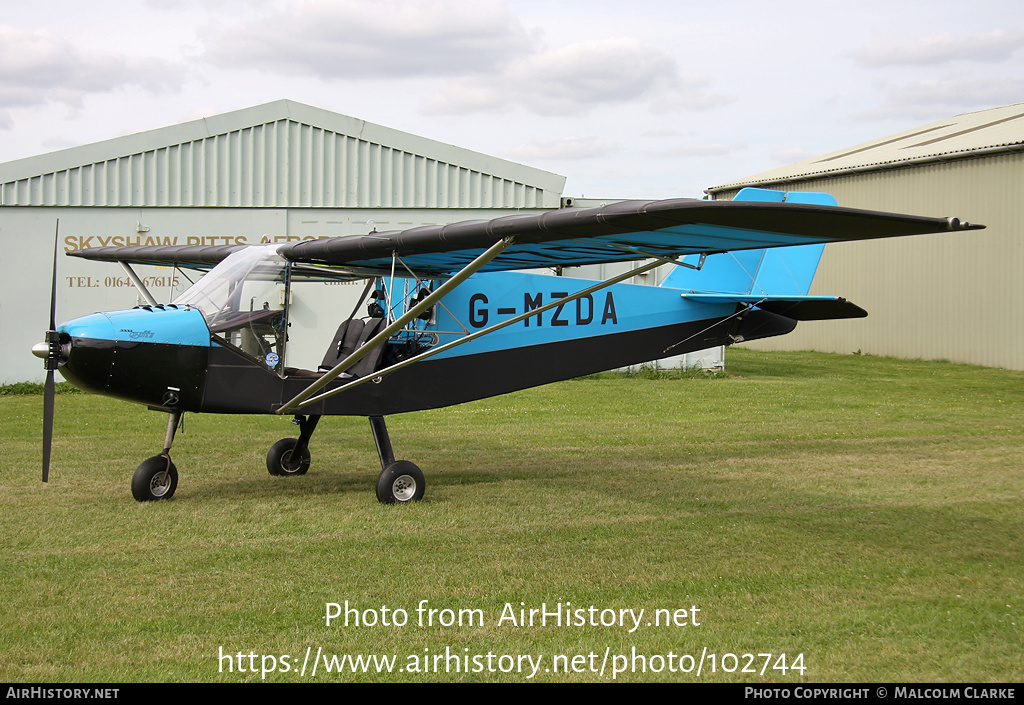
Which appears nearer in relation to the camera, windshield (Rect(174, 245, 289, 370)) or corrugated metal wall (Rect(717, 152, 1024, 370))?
windshield (Rect(174, 245, 289, 370))

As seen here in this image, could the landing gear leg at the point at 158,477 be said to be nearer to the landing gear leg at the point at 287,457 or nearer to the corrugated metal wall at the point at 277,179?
the landing gear leg at the point at 287,457

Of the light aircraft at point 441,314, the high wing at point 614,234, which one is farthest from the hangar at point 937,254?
the high wing at point 614,234

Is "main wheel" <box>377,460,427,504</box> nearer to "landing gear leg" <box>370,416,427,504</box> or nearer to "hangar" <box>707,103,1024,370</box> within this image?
"landing gear leg" <box>370,416,427,504</box>

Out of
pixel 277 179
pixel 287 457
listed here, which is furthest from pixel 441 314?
pixel 277 179

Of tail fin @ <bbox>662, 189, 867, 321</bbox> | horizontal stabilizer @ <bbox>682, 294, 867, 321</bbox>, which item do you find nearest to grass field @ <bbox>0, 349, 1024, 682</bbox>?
horizontal stabilizer @ <bbox>682, 294, 867, 321</bbox>

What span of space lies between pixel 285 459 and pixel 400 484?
5.86ft

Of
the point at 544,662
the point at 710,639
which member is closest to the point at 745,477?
the point at 710,639

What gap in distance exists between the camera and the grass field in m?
4.31

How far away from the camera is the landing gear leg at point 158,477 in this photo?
24.7 feet

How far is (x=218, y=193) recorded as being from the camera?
17.5 meters

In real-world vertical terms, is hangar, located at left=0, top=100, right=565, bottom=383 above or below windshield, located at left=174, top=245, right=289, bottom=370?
above

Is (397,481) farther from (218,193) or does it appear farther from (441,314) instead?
(218,193)

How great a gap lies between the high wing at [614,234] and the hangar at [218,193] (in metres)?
8.82
